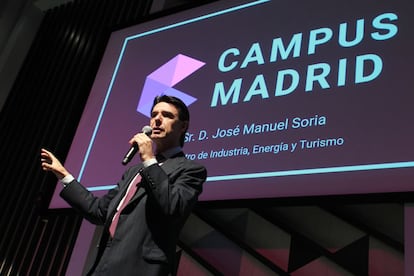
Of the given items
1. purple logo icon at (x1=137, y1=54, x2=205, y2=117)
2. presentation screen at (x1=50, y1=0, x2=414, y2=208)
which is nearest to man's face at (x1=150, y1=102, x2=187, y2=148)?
presentation screen at (x1=50, y1=0, x2=414, y2=208)

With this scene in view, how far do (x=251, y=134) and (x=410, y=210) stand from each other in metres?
0.68

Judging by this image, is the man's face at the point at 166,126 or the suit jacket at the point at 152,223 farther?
the man's face at the point at 166,126

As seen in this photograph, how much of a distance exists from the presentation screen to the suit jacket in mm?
611

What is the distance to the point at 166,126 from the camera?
4.44ft

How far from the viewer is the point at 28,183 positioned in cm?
339

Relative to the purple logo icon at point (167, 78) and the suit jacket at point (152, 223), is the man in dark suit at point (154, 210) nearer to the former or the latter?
the suit jacket at point (152, 223)

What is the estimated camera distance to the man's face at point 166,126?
1.35 metres

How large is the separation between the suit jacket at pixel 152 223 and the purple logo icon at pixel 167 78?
1090 millimetres

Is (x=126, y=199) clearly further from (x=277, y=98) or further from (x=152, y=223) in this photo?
(x=277, y=98)

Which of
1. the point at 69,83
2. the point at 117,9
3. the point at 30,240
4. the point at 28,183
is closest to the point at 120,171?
the point at 30,240

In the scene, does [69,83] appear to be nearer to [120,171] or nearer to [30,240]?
[30,240]

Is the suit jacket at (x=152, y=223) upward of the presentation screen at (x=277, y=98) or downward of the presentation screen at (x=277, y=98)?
downward

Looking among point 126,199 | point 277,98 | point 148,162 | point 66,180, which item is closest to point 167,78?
point 277,98

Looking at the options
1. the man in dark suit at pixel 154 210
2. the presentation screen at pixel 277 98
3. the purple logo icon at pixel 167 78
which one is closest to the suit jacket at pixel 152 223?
the man in dark suit at pixel 154 210
